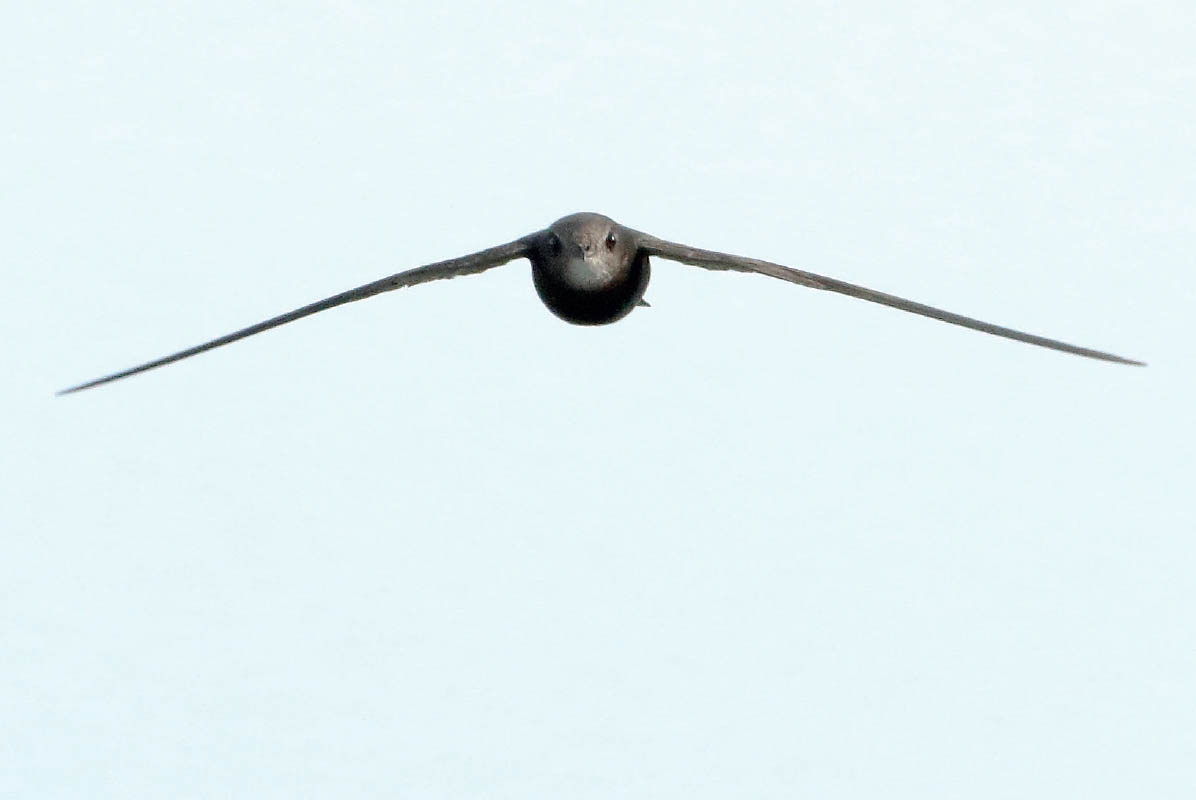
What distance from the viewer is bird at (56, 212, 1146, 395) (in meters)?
19.4

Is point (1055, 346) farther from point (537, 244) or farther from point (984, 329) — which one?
point (537, 244)

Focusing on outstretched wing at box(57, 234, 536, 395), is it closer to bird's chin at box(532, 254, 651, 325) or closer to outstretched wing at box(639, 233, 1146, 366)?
bird's chin at box(532, 254, 651, 325)

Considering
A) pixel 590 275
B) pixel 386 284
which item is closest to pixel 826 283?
pixel 590 275

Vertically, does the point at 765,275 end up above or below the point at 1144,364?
above

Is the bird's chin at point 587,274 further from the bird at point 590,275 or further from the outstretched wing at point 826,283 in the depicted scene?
the outstretched wing at point 826,283

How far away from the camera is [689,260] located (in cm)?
2003

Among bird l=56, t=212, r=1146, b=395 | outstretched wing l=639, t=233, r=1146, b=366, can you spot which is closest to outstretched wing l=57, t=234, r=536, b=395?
bird l=56, t=212, r=1146, b=395

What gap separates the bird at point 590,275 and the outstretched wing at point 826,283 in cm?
1

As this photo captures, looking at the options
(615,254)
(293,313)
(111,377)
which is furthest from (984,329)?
(111,377)

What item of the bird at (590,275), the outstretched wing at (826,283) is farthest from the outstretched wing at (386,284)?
the outstretched wing at (826,283)

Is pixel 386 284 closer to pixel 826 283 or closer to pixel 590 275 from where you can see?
pixel 590 275

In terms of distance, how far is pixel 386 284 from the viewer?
20.5 metres

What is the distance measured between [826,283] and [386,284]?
476cm

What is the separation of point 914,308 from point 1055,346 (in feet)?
4.78
